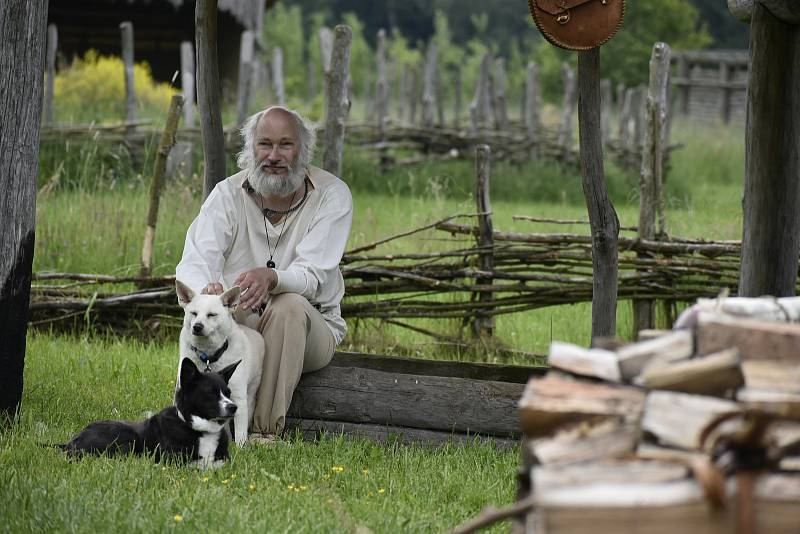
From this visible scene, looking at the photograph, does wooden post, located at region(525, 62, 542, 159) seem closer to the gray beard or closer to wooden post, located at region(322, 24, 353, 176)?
wooden post, located at region(322, 24, 353, 176)

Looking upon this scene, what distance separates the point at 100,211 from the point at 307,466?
4.83 m

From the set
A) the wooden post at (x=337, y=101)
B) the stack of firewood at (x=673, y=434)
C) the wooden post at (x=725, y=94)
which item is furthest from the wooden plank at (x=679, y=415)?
the wooden post at (x=725, y=94)

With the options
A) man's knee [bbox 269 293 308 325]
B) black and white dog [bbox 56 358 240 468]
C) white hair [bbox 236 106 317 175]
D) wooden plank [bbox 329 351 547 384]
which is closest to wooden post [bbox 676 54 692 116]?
wooden plank [bbox 329 351 547 384]

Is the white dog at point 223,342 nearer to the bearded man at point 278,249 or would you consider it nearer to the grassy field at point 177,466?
the bearded man at point 278,249

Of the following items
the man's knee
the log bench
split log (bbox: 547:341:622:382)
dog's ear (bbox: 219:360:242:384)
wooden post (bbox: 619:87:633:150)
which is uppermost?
wooden post (bbox: 619:87:633:150)

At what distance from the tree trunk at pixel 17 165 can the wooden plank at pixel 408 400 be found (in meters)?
1.37

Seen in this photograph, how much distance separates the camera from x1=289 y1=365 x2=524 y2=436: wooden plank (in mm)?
5309

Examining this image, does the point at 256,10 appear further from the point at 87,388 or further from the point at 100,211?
the point at 87,388

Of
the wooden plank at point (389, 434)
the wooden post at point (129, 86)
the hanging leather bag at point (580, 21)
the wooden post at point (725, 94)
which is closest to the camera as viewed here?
the hanging leather bag at point (580, 21)

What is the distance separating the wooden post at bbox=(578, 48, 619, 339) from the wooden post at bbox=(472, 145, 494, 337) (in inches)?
103

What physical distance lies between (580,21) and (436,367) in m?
2.10

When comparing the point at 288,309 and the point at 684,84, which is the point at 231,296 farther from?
the point at 684,84

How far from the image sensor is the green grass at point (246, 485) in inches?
153

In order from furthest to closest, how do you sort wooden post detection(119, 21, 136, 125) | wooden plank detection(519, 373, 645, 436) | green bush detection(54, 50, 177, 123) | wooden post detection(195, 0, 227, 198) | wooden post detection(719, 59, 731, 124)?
wooden post detection(719, 59, 731, 124)
green bush detection(54, 50, 177, 123)
wooden post detection(119, 21, 136, 125)
wooden post detection(195, 0, 227, 198)
wooden plank detection(519, 373, 645, 436)
